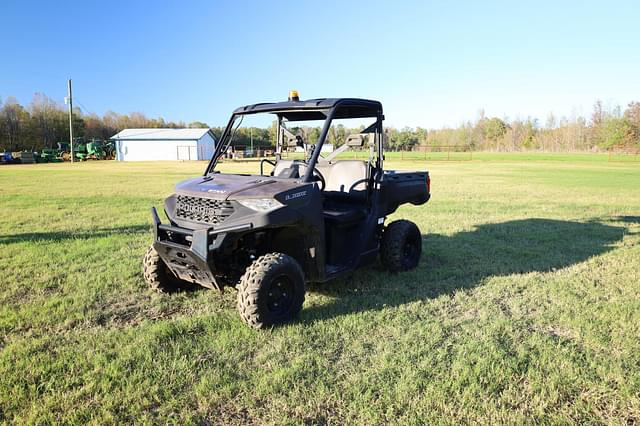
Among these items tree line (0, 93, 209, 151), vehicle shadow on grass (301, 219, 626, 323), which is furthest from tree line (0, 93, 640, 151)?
vehicle shadow on grass (301, 219, 626, 323)

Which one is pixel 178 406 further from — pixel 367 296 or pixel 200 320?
pixel 367 296

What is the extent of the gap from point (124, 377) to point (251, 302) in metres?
1.13

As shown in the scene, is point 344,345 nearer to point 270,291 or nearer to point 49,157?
point 270,291

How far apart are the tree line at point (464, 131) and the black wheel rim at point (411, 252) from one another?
117 feet

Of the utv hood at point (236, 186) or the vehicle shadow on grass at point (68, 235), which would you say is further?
the vehicle shadow on grass at point (68, 235)

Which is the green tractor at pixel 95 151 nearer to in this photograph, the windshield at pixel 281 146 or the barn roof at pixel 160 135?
the barn roof at pixel 160 135

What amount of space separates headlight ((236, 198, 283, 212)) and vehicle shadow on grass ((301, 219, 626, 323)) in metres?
1.15

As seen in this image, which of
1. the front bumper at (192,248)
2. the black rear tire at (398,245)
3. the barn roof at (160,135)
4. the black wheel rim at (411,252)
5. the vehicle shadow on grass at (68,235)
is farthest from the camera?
the barn roof at (160,135)

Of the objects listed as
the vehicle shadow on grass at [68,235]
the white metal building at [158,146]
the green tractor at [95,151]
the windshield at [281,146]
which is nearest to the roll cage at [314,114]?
the windshield at [281,146]

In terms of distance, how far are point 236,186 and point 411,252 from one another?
297cm

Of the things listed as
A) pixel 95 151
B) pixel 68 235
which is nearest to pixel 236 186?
pixel 68 235

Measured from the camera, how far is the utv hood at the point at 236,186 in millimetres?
4129

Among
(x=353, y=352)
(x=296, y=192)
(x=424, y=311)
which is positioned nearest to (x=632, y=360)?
(x=424, y=311)

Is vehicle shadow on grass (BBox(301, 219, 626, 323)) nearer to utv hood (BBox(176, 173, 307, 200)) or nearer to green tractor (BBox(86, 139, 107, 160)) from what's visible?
utv hood (BBox(176, 173, 307, 200))
